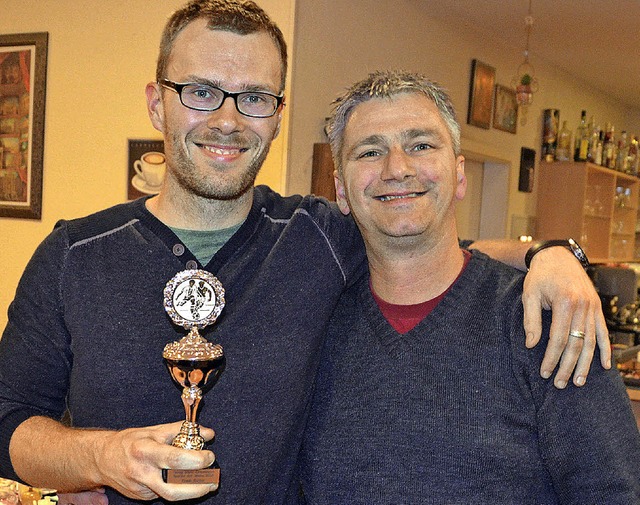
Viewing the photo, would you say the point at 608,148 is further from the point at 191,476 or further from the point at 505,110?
the point at 191,476

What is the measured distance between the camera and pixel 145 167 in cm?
408

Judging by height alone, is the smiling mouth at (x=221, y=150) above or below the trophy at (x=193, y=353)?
above

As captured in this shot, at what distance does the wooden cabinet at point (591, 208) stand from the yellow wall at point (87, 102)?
4010 millimetres

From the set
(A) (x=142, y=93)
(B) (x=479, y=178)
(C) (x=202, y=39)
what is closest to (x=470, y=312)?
(C) (x=202, y=39)

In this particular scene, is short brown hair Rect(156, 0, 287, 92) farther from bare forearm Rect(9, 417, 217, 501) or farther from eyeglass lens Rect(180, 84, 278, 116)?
bare forearm Rect(9, 417, 217, 501)

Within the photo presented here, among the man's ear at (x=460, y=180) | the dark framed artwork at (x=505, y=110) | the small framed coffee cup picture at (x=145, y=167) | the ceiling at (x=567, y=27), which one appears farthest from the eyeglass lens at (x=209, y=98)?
the dark framed artwork at (x=505, y=110)

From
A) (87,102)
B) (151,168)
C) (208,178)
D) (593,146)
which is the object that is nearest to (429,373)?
(208,178)

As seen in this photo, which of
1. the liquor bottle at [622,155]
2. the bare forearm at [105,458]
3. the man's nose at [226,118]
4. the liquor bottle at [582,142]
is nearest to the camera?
the bare forearm at [105,458]

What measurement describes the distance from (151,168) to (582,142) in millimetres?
4720

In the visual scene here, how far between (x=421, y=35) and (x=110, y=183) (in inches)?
92.9

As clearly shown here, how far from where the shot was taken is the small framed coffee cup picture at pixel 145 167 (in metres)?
4.06

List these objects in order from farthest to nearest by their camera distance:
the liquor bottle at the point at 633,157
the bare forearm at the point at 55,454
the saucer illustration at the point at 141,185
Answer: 1. the liquor bottle at the point at 633,157
2. the saucer illustration at the point at 141,185
3. the bare forearm at the point at 55,454

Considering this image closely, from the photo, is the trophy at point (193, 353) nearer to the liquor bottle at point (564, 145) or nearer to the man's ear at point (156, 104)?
the man's ear at point (156, 104)

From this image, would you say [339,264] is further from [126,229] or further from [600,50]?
[600,50]
